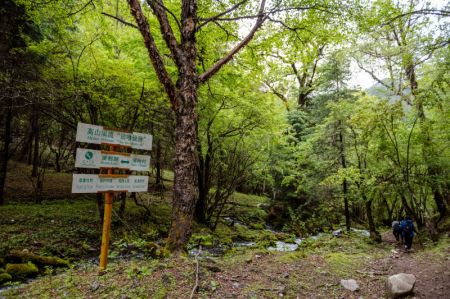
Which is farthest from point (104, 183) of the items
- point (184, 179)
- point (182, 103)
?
point (182, 103)

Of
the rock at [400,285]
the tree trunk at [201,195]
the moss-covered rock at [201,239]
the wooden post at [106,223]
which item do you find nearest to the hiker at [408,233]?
the rock at [400,285]

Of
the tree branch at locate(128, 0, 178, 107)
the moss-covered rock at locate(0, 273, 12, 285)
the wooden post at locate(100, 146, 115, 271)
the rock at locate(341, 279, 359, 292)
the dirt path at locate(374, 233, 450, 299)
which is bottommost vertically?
the moss-covered rock at locate(0, 273, 12, 285)

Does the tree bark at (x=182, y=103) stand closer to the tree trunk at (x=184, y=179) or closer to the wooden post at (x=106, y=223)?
the tree trunk at (x=184, y=179)

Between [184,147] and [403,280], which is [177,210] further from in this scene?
[403,280]

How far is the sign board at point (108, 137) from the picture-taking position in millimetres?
3926

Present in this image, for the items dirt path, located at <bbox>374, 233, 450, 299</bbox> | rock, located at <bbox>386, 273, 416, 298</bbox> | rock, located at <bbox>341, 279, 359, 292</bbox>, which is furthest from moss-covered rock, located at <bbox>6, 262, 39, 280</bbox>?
dirt path, located at <bbox>374, 233, 450, 299</bbox>

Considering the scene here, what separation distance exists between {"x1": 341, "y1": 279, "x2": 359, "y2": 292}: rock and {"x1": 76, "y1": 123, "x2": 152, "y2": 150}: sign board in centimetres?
481

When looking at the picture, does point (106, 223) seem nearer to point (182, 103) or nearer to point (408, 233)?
point (182, 103)

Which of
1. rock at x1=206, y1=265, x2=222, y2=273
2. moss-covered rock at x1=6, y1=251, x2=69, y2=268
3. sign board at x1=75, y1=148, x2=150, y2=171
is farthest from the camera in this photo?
moss-covered rock at x1=6, y1=251, x2=69, y2=268

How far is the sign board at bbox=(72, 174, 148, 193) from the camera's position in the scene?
12.3 feet

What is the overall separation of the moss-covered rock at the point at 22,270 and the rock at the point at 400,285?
8.12 meters

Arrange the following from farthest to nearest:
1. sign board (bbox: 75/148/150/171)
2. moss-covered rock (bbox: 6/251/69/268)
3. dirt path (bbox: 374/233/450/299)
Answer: moss-covered rock (bbox: 6/251/69/268), dirt path (bbox: 374/233/450/299), sign board (bbox: 75/148/150/171)

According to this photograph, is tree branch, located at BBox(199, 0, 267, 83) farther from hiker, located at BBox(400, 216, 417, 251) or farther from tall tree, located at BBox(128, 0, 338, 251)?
hiker, located at BBox(400, 216, 417, 251)

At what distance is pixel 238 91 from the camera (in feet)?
33.5
